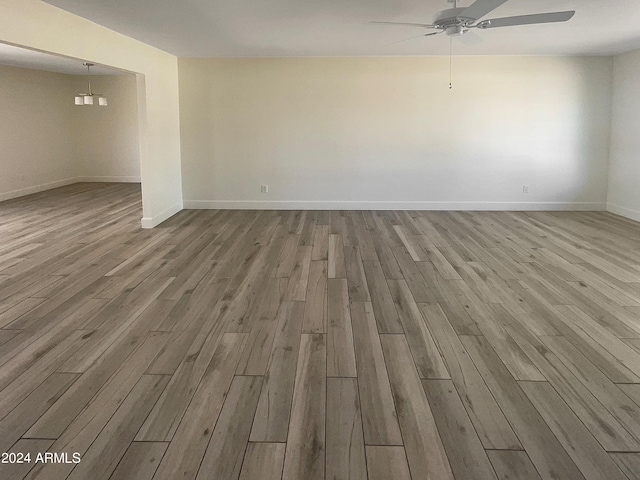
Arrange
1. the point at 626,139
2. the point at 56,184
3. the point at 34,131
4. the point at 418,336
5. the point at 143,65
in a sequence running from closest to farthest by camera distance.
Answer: the point at 418,336 < the point at 143,65 < the point at 626,139 < the point at 34,131 < the point at 56,184

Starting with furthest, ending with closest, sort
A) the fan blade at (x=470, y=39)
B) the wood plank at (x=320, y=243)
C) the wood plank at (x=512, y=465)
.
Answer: the fan blade at (x=470, y=39), the wood plank at (x=320, y=243), the wood plank at (x=512, y=465)

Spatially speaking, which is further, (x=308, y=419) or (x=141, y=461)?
(x=308, y=419)

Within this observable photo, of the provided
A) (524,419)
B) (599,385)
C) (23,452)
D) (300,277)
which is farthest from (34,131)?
(599,385)

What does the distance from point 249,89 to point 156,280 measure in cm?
424

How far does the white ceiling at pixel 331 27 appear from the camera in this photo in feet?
13.9

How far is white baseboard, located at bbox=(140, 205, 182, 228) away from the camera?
6637mm

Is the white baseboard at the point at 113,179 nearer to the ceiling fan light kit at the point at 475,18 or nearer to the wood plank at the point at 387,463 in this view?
the ceiling fan light kit at the point at 475,18

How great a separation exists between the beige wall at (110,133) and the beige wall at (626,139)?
9.13 m

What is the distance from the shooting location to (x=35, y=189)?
9.59 meters

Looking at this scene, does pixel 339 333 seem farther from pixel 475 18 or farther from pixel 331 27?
pixel 331 27

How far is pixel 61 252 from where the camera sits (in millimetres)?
5367

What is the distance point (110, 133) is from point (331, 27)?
7402mm

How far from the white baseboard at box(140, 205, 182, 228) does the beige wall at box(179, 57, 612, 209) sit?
1.65 ft

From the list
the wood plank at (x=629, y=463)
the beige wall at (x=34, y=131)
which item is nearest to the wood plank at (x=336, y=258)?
the wood plank at (x=629, y=463)
